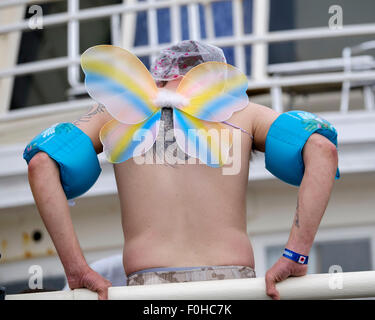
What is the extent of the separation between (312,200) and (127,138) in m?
0.61

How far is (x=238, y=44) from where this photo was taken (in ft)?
13.6

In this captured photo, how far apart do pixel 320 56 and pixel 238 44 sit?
1856 mm

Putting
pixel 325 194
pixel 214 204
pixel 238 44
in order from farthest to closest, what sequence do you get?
pixel 238 44
pixel 214 204
pixel 325 194

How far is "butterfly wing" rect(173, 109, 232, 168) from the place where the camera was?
196 cm

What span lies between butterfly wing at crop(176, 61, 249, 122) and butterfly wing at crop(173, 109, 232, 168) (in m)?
0.02

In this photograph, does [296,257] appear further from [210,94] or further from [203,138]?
[210,94]

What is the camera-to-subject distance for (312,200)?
1.79 m

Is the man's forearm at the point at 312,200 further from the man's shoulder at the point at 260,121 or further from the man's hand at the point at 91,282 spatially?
the man's hand at the point at 91,282

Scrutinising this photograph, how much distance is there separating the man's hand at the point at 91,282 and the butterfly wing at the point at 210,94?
61cm
